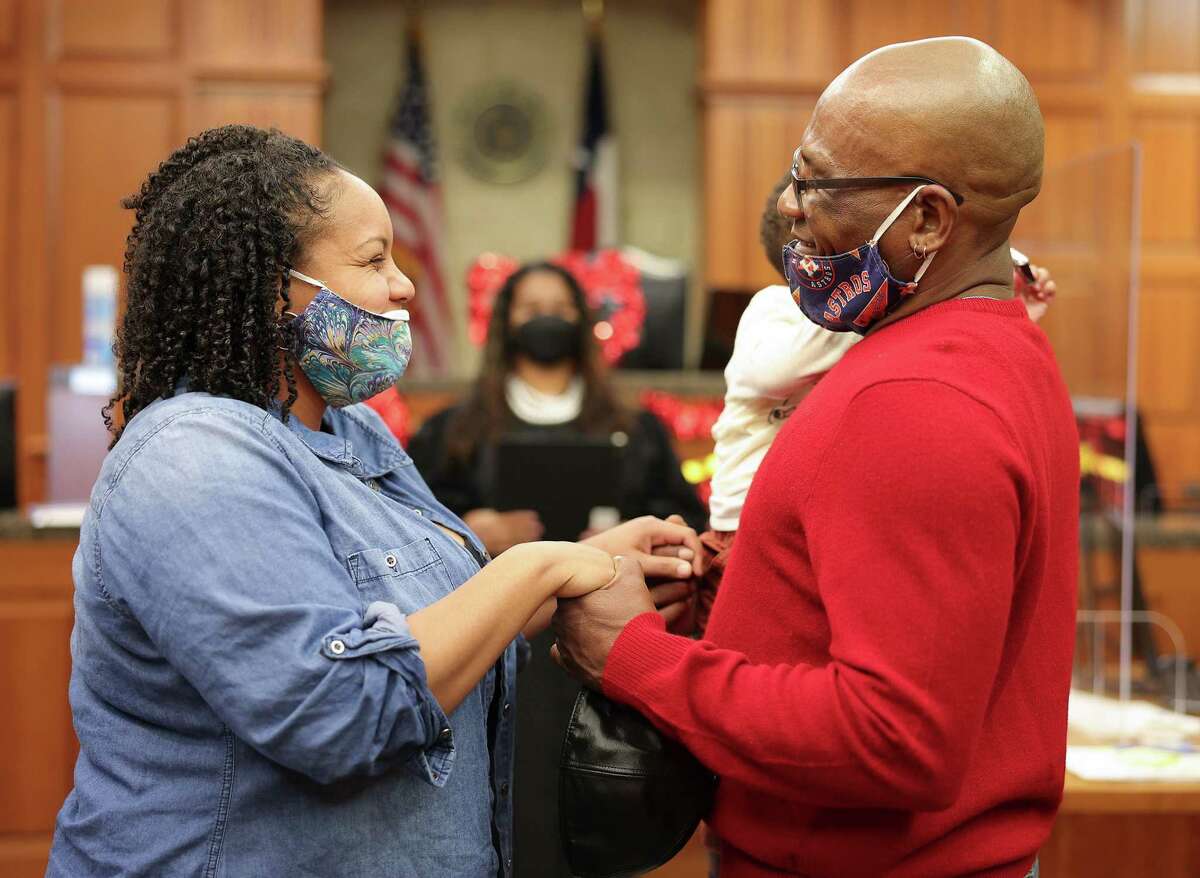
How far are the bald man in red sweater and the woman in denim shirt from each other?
0.22 m

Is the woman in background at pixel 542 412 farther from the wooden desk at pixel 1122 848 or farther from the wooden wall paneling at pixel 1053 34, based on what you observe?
the wooden wall paneling at pixel 1053 34

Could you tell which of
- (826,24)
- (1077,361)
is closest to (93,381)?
(1077,361)

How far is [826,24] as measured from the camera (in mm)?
6512

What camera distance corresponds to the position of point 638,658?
125cm

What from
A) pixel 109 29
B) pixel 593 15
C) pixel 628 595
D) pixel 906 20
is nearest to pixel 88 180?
pixel 109 29

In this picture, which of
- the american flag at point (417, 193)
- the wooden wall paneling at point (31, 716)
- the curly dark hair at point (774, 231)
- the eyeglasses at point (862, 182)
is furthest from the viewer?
the american flag at point (417, 193)

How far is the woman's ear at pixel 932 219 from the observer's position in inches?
45.2

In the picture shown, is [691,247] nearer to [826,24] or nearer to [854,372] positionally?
[826,24]

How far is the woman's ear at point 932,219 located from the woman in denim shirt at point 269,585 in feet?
1.53

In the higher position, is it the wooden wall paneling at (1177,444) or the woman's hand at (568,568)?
the woman's hand at (568,568)

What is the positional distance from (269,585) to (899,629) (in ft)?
1.81

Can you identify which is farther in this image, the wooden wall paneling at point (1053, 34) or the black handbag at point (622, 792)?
the wooden wall paneling at point (1053, 34)

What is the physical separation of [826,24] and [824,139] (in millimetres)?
5715

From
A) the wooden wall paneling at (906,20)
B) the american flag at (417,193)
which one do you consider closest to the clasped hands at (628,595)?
the wooden wall paneling at (906,20)
